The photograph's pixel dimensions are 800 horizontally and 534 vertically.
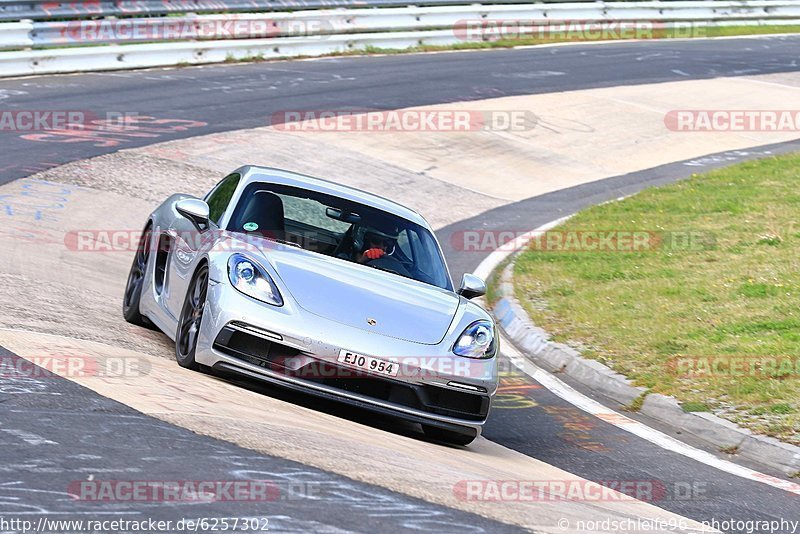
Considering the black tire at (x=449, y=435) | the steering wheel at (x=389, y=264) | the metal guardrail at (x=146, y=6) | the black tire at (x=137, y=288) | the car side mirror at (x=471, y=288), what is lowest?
Result: the black tire at (x=449, y=435)

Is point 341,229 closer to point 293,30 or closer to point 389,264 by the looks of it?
point 389,264

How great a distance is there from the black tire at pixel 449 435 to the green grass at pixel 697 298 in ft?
6.65

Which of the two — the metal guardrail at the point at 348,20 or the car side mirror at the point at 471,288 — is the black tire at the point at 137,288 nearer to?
the car side mirror at the point at 471,288

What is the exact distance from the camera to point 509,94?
77.7ft

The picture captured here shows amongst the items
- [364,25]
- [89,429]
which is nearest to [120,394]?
[89,429]

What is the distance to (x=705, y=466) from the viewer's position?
7.48 m

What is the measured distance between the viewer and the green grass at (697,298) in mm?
8883

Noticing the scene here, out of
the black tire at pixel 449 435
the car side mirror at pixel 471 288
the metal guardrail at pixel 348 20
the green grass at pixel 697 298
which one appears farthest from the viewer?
the metal guardrail at pixel 348 20

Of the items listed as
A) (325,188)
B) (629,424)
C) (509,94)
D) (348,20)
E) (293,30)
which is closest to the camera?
(629,424)

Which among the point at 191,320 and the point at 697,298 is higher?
the point at 191,320

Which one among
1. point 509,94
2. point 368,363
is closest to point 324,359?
point 368,363

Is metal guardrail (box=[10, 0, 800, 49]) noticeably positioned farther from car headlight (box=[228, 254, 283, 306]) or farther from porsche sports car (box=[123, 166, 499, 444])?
car headlight (box=[228, 254, 283, 306])

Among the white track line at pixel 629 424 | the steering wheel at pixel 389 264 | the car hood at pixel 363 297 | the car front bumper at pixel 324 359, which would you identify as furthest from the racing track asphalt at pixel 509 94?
the steering wheel at pixel 389 264

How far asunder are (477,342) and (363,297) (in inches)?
29.6
